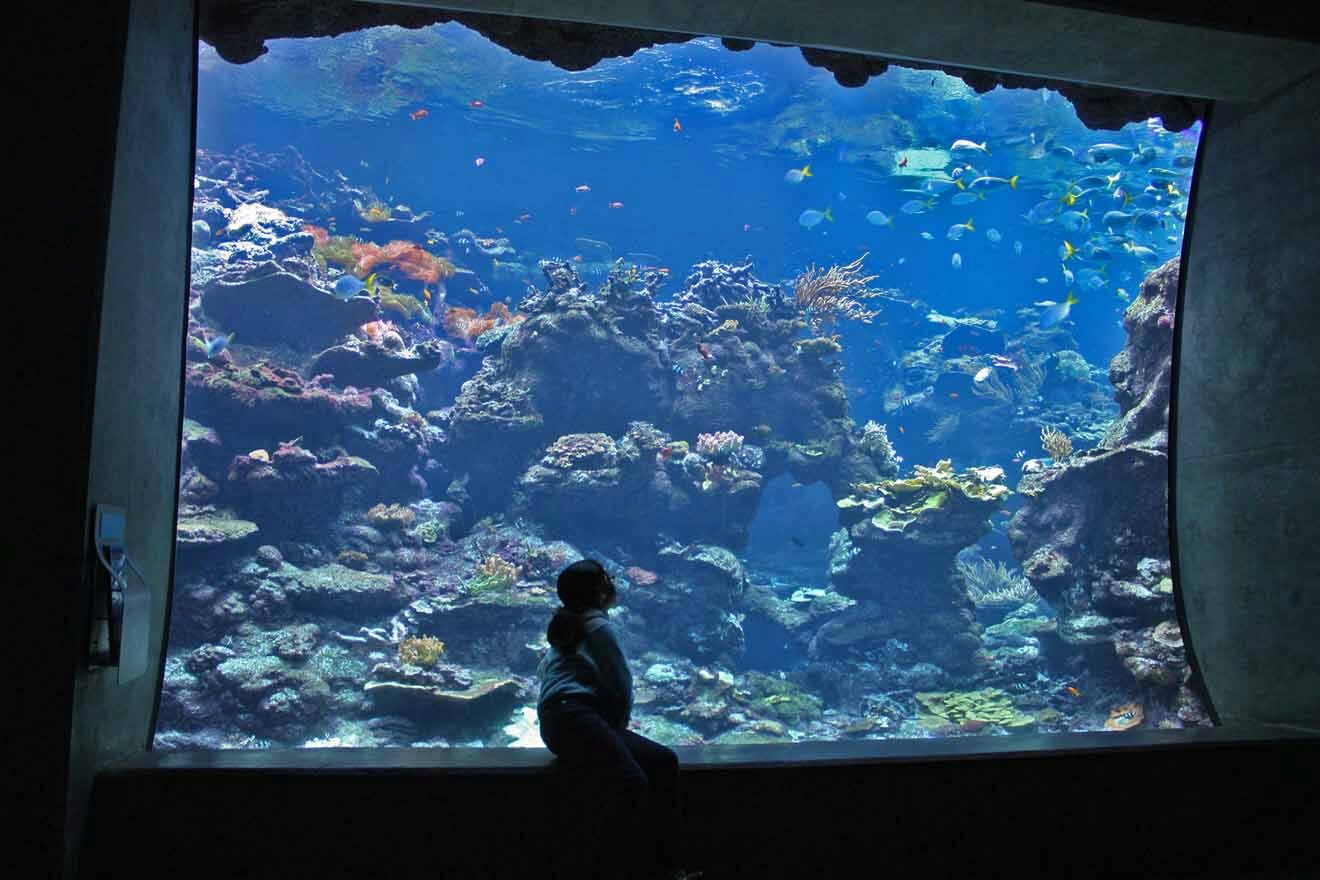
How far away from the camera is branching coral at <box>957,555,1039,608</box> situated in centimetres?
2003

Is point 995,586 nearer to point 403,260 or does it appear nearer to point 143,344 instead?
point 403,260

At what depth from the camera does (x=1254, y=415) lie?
3.66 metres

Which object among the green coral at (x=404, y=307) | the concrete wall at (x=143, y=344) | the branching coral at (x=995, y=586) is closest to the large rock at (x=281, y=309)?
the green coral at (x=404, y=307)

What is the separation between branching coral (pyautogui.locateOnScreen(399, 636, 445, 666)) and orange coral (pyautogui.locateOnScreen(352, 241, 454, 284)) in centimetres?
1290

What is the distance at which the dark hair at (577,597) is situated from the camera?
2.36 m

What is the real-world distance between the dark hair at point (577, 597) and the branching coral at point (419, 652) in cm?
831

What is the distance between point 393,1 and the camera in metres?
3.12

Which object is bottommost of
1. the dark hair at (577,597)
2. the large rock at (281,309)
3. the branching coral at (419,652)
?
the branching coral at (419,652)

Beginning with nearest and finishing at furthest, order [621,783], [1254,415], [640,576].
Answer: [621,783], [1254,415], [640,576]

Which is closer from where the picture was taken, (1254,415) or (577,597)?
(577,597)

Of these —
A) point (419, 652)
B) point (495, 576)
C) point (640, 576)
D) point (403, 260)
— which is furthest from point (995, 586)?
point (403, 260)

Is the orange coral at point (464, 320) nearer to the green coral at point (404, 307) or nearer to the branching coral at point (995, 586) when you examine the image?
the green coral at point (404, 307)

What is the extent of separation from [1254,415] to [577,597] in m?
3.48

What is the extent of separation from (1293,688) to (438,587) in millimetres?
10957
